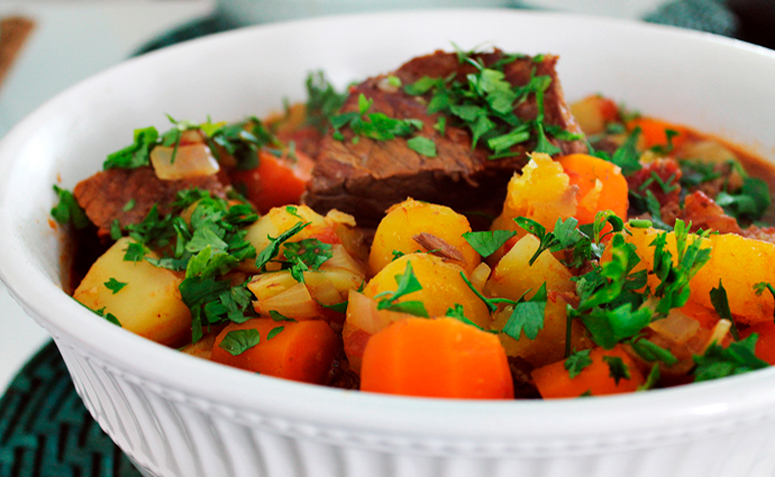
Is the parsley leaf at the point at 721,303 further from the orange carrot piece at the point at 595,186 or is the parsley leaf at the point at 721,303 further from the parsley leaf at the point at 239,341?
the parsley leaf at the point at 239,341

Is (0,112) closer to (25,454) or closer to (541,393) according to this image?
(25,454)

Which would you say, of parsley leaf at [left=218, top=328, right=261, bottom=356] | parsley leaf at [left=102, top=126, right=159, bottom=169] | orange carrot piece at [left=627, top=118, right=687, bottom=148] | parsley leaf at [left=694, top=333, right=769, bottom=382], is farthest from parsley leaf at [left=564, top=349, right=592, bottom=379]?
orange carrot piece at [left=627, top=118, right=687, bottom=148]

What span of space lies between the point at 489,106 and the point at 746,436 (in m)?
0.99

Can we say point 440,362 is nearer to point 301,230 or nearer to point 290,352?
point 290,352

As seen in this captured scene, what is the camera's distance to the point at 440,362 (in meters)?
0.93

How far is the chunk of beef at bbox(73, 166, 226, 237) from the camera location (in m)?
1.56

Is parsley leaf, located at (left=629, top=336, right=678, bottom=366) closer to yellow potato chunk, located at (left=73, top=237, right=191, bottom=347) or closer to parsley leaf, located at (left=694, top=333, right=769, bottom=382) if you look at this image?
parsley leaf, located at (left=694, top=333, right=769, bottom=382)

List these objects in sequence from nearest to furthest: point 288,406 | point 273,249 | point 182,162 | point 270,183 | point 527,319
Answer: point 288,406
point 527,319
point 273,249
point 182,162
point 270,183

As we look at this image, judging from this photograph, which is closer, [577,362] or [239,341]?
[577,362]

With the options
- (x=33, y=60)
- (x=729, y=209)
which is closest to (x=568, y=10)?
(x=729, y=209)

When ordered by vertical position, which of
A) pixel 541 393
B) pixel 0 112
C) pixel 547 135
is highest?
pixel 547 135

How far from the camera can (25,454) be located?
148 cm

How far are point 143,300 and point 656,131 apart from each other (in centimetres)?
170

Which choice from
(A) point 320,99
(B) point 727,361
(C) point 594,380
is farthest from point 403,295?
(A) point 320,99
